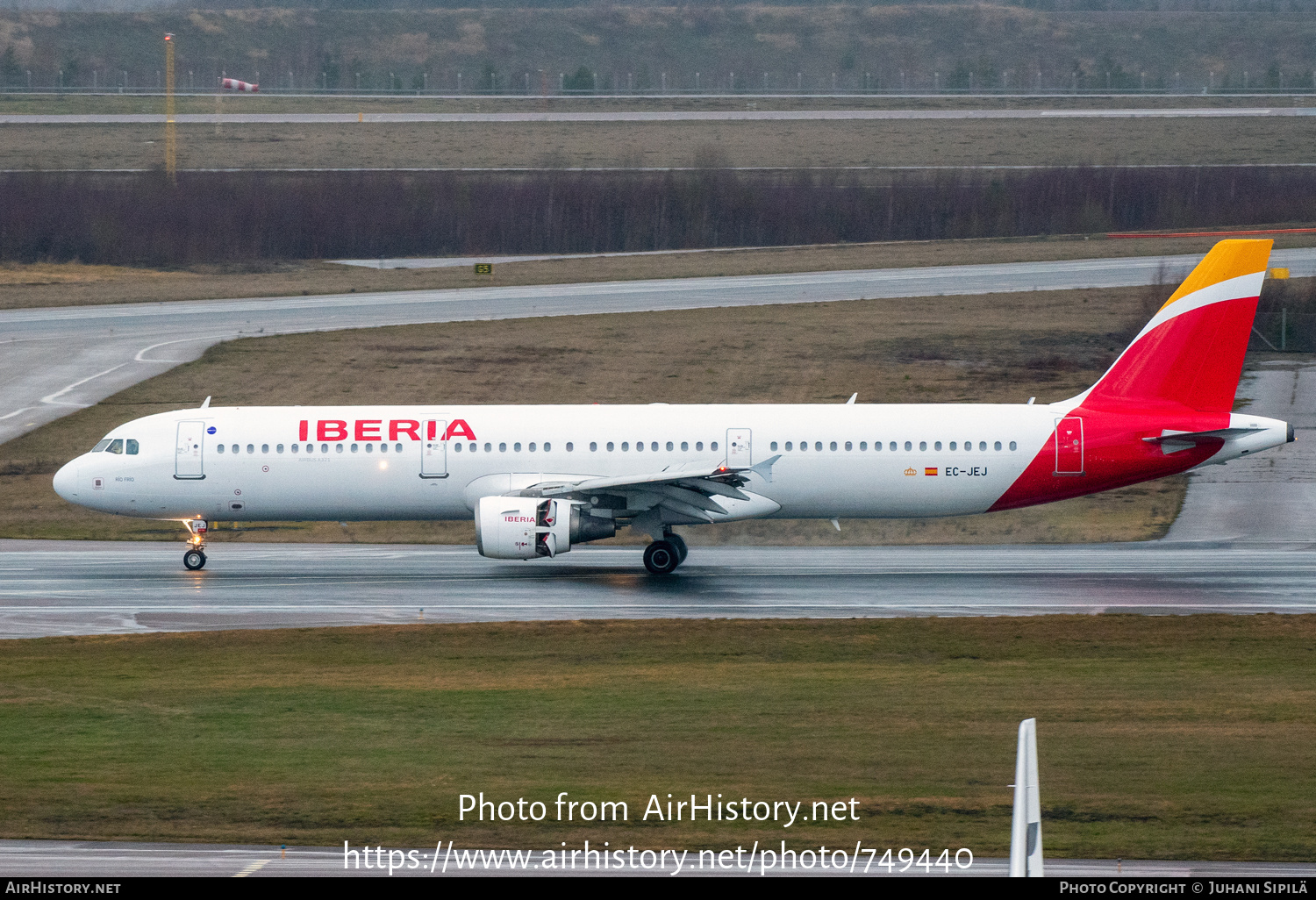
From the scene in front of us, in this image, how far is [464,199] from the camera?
93750mm

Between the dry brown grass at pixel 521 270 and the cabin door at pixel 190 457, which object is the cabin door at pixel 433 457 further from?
the dry brown grass at pixel 521 270

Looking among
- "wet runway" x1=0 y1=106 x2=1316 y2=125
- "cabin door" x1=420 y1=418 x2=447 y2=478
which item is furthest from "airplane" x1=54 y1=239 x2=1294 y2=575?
"wet runway" x1=0 y1=106 x2=1316 y2=125

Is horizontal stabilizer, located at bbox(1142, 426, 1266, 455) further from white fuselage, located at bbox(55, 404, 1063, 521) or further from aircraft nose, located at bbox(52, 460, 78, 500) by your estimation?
aircraft nose, located at bbox(52, 460, 78, 500)

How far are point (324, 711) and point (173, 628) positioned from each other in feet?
26.1

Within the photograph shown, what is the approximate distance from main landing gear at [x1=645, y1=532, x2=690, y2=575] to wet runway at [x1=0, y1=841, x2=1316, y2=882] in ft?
61.5

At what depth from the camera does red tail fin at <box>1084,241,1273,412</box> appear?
1330 inches

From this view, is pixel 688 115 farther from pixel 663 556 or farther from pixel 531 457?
pixel 663 556

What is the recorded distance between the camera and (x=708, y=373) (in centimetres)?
5222

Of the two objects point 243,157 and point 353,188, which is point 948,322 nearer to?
point 353,188

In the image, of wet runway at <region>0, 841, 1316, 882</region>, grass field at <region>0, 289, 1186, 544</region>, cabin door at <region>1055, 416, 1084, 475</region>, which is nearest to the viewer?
wet runway at <region>0, 841, 1316, 882</region>

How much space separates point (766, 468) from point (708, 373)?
63.3ft

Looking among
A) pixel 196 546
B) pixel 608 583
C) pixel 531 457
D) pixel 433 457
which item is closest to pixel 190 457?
pixel 196 546

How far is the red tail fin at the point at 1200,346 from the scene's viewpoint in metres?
33.8
